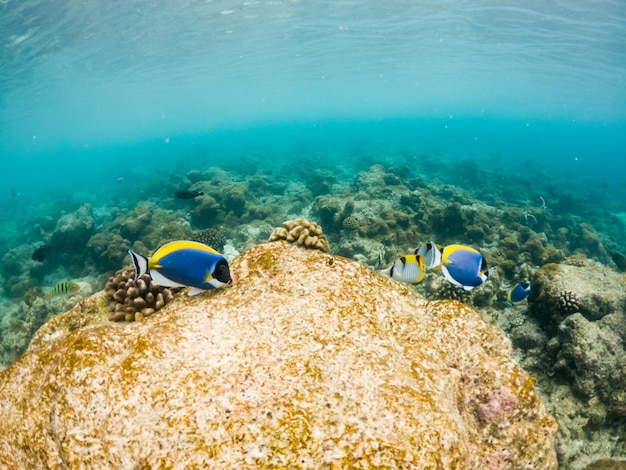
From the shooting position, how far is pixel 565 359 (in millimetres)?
5613

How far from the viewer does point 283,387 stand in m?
2.83

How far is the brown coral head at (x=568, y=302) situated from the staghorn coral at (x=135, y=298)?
22.2ft

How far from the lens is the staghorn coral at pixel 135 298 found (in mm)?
4383

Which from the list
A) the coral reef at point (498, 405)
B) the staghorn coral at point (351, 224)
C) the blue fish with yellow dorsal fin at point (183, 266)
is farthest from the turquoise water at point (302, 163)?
the blue fish with yellow dorsal fin at point (183, 266)

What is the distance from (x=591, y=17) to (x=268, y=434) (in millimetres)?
31505

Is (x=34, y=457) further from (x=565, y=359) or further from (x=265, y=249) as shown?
(x=565, y=359)

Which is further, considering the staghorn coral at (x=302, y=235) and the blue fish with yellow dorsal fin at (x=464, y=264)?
the staghorn coral at (x=302, y=235)

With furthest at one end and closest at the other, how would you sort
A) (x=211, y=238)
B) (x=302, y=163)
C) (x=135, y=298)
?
(x=302, y=163) < (x=211, y=238) < (x=135, y=298)

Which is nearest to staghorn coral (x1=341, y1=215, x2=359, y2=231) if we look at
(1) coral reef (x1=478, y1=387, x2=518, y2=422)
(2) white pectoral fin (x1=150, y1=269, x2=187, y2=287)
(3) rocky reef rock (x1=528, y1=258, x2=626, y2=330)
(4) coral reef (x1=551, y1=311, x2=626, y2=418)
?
(3) rocky reef rock (x1=528, y1=258, x2=626, y2=330)

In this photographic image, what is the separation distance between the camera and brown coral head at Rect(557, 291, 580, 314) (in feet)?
21.2

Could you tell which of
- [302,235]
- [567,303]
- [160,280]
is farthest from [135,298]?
[567,303]

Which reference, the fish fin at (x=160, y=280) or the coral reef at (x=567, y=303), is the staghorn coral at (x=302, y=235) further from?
the coral reef at (x=567, y=303)

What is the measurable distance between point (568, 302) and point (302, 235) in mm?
5369

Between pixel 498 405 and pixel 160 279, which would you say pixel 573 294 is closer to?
pixel 498 405
